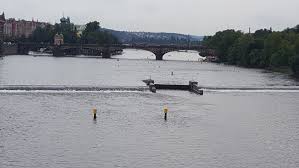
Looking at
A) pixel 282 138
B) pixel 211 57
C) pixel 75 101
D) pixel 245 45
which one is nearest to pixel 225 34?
pixel 211 57

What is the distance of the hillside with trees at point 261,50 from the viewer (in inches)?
4611

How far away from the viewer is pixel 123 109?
54344 mm

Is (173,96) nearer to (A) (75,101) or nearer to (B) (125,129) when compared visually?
(A) (75,101)

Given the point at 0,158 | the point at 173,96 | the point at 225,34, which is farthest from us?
the point at 225,34

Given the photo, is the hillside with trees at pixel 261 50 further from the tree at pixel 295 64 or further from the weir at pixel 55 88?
the weir at pixel 55 88

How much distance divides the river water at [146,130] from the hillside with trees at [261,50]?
4860 centimetres

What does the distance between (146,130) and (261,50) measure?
95.3 meters

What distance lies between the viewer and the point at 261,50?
13550 cm

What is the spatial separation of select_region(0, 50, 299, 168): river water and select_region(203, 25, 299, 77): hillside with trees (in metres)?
48.6

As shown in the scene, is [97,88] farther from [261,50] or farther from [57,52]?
[57,52]

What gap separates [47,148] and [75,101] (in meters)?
21.7

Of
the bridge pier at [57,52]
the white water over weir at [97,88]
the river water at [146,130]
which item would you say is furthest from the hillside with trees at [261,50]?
the river water at [146,130]

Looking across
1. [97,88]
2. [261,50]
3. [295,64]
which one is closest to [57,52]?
[261,50]

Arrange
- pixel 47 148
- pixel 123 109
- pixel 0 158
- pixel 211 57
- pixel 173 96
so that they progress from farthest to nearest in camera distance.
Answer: pixel 211 57
pixel 173 96
pixel 123 109
pixel 47 148
pixel 0 158
